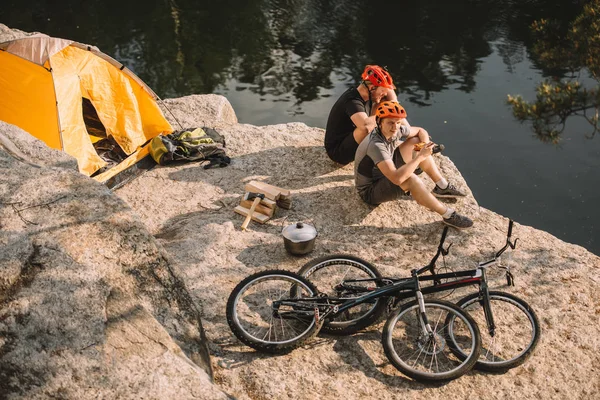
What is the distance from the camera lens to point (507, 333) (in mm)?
5199

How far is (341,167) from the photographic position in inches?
331

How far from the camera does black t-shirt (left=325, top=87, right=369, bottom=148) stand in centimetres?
782

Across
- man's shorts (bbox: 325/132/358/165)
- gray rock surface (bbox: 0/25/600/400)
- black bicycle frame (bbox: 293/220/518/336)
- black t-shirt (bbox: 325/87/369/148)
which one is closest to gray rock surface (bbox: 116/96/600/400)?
gray rock surface (bbox: 0/25/600/400)

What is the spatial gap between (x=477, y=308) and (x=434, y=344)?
98 cm

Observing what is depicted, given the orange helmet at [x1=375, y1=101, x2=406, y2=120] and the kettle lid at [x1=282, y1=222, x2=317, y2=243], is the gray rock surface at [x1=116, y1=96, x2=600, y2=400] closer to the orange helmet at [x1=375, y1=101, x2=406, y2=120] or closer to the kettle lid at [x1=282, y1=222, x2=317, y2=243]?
the kettle lid at [x1=282, y1=222, x2=317, y2=243]

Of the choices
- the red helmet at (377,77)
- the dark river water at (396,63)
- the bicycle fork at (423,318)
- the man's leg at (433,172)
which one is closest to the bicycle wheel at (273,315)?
the bicycle fork at (423,318)

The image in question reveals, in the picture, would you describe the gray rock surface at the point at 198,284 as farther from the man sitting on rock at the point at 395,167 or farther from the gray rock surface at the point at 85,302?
the man sitting on rock at the point at 395,167

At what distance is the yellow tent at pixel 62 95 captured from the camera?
8.07 m

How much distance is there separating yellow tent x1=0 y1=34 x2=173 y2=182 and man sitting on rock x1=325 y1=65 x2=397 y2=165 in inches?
121

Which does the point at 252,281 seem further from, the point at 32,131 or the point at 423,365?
the point at 32,131

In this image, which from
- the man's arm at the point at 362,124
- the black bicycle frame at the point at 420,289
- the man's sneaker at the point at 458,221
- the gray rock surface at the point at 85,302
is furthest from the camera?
the man's arm at the point at 362,124

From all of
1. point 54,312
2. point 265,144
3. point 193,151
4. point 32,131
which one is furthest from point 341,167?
point 54,312

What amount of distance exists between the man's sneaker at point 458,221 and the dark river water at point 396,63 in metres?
5.44

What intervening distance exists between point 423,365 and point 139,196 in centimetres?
479
